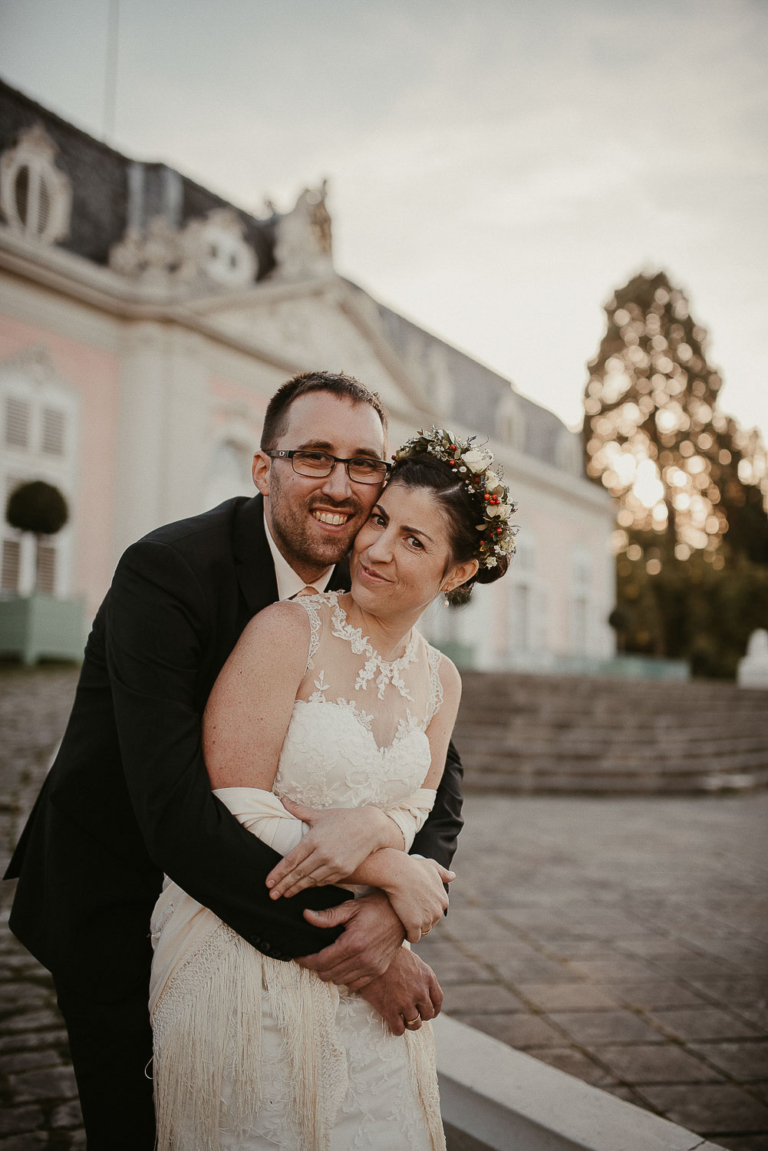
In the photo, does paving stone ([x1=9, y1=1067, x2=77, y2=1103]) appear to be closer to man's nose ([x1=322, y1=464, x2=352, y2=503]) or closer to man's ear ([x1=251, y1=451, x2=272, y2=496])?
man's ear ([x1=251, y1=451, x2=272, y2=496])

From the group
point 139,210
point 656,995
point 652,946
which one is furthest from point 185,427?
point 656,995

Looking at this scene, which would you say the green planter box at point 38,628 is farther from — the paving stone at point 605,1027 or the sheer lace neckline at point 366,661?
the sheer lace neckline at point 366,661

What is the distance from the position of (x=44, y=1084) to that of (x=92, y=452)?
1327 centimetres

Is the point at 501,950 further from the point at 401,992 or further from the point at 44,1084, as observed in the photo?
the point at 401,992

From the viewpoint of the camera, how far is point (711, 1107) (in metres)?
2.81

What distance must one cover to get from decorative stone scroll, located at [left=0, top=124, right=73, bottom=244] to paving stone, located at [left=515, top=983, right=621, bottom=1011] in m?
14.2

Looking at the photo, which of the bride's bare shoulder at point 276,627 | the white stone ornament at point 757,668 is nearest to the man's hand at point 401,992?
the bride's bare shoulder at point 276,627

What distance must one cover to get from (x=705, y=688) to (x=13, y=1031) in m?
17.1

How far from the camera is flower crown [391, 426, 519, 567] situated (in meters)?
1.99

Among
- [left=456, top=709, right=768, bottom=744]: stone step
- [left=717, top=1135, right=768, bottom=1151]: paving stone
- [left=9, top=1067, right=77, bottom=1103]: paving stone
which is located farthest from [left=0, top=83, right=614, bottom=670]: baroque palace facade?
[left=717, top=1135, right=768, bottom=1151]: paving stone

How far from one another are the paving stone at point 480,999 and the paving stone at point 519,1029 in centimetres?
7

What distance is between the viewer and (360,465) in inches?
78.0

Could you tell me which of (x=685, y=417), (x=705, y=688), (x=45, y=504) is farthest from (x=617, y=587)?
(x=45, y=504)

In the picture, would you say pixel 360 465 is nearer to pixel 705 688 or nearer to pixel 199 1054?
pixel 199 1054
